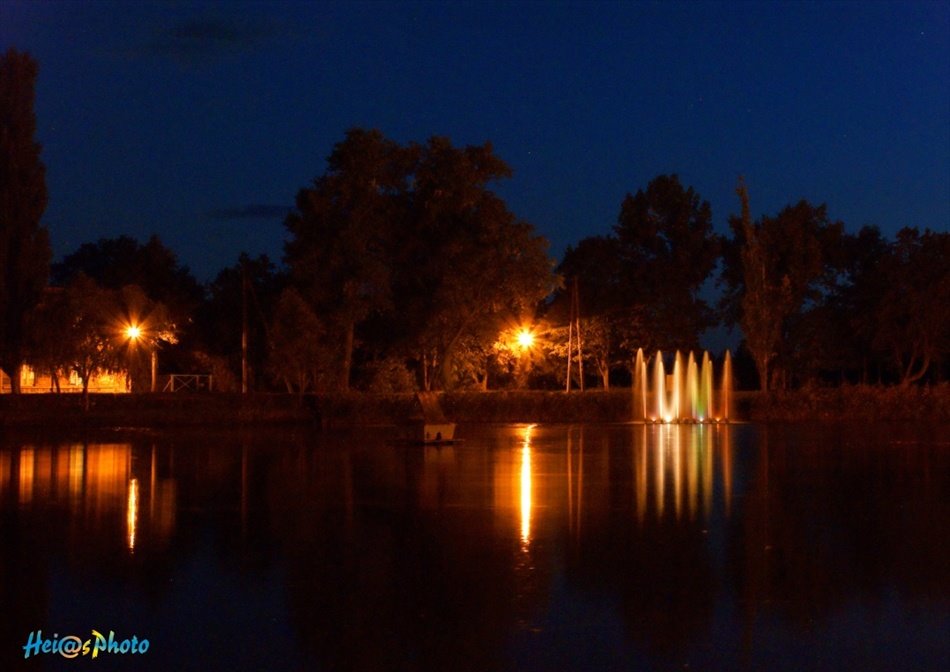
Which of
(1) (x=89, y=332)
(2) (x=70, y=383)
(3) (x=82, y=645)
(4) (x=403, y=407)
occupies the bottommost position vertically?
(3) (x=82, y=645)

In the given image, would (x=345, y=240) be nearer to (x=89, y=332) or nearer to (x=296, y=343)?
(x=296, y=343)

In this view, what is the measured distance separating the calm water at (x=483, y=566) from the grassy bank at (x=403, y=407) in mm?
19733

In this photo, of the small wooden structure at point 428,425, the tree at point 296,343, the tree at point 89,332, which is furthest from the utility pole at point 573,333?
the small wooden structure at point 428,425

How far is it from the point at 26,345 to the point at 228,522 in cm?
3279

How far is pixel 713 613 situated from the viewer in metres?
9.39

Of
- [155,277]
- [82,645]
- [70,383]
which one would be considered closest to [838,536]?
[82,645]

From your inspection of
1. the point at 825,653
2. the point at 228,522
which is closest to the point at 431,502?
the point at 228,522

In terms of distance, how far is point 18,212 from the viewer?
1777 inches

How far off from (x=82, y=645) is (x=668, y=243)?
6291 centimetres

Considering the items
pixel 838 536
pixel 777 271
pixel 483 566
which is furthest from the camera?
pixel 777 271

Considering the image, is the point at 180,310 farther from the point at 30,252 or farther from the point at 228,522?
the point at 228,522

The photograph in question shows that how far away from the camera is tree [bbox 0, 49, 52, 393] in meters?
44.2

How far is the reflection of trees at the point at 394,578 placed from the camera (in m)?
8.38

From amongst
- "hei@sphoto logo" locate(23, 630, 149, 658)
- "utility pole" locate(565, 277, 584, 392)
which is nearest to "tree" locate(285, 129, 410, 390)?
"utility pole" locate(565, 277, 584, 392)
